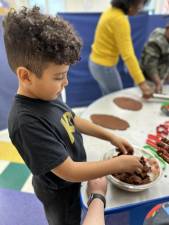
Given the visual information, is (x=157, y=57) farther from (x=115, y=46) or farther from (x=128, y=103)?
(x=128, y=103)

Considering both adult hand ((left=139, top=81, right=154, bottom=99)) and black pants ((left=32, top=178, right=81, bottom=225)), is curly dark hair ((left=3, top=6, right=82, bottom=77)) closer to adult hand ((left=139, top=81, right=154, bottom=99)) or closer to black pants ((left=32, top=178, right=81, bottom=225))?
black pants ((left=32, top=178, right=81, bottom=225))

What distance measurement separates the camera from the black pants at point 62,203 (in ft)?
2.76

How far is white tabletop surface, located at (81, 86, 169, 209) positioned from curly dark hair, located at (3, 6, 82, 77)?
17.1 inches

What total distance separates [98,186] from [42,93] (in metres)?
0.34

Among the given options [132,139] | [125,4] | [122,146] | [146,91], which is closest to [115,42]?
[125,4]

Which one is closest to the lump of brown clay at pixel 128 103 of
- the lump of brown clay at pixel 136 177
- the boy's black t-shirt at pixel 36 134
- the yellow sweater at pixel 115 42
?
the yellow sweater at pixel 115 42

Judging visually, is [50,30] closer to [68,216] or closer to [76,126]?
[76,126]

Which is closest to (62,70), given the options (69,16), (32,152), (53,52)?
(53,52)

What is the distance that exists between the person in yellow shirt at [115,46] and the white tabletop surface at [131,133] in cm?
12

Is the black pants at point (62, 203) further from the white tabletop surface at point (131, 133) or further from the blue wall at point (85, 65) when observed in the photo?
the blue wall at point (85, 65)

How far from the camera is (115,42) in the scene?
1.55 metres

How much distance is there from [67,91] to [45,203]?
5.56 feet

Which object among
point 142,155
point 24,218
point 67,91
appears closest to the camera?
point 142,155

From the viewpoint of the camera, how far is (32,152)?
2.14ft
